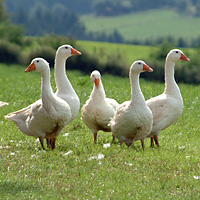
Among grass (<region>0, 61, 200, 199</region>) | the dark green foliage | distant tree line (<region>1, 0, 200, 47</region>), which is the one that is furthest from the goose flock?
distant tree line (<region>1, 0, 200, 47</region>)

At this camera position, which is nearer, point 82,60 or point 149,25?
point 82,60

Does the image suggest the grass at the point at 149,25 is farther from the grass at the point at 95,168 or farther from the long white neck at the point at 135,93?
the long white neck at the point at 135,93

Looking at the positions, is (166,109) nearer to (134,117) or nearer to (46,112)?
(134,117)

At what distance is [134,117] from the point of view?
909cm

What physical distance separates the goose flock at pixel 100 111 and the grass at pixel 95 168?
0.40 meters

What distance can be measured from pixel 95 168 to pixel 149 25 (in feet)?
471

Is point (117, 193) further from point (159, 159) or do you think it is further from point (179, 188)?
point (159, 159)

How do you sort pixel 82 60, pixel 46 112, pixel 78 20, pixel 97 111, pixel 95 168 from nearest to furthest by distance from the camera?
pixel 95 168 < pixel 46 112 < pixel 97 111 < pixel 82 60 < pixel 78 20

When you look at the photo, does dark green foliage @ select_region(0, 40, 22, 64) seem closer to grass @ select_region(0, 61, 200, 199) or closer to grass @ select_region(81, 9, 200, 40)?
grass @ select_region(0, 61, 200, 199)

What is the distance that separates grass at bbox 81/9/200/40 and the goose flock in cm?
11226

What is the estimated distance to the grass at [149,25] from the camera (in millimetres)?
133125

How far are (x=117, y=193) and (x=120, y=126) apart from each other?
270 cm

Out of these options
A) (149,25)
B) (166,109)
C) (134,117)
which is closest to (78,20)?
(149,25)

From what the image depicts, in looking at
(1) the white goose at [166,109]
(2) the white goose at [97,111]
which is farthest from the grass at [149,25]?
(2) the white goose at [97,111]
